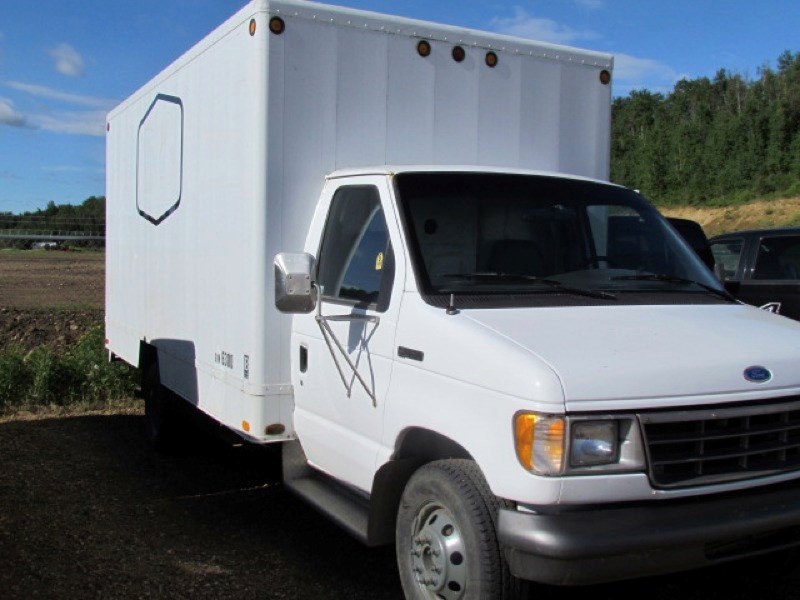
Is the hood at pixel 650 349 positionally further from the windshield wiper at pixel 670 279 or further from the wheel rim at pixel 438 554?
the wheel rim at pixel 438 554

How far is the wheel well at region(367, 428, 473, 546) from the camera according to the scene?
3996 mm

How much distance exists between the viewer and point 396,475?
13.8 feet

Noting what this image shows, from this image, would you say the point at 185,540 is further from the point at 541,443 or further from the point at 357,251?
the point at 541,443

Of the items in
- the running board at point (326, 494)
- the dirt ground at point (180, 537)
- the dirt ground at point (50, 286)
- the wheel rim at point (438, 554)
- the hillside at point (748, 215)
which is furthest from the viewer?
the hillside at point (748, 215)

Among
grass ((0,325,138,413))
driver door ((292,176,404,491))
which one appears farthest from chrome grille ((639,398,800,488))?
grass ((0,325,138,413))

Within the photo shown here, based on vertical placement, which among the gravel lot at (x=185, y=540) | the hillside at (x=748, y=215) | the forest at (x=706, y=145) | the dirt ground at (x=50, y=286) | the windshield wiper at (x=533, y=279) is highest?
the forest at (x=706, y=145)

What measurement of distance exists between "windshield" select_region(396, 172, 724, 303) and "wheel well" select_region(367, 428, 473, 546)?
68 cm

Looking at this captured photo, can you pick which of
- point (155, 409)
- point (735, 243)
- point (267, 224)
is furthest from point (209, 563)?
point (735, 243)

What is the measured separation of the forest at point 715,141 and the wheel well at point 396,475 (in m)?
58.3

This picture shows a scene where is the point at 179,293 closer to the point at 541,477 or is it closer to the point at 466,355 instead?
the point at 466,355

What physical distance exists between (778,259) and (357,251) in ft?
21.3

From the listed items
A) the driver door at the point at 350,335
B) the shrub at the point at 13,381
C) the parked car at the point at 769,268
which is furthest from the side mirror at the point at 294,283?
the shrub at the point at 13,381

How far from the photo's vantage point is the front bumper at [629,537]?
316 cm

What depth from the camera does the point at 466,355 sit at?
3578 millimetres
